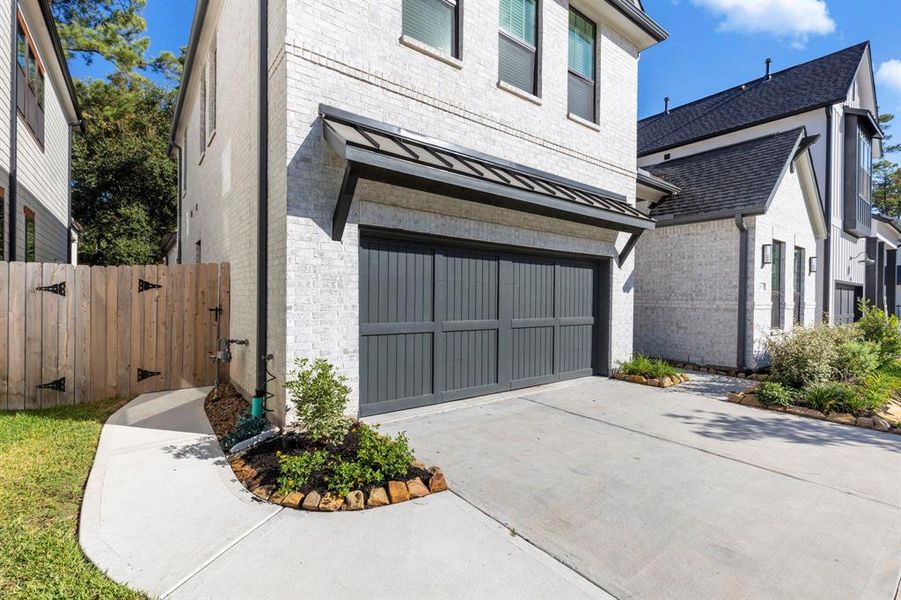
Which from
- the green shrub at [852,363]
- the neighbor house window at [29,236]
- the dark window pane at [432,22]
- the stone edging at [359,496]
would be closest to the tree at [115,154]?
the neighbor house window at [29,236]

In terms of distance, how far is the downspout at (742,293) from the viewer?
921cm

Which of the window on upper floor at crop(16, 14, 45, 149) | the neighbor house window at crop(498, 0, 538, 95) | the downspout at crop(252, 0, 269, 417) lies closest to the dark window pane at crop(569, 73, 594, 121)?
the neighbor house window at crop(498, 0, 538, 95)

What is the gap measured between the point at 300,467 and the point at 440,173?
332 centimetres

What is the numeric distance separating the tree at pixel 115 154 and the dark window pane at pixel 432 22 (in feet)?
61.9

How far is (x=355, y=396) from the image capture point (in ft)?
17.2

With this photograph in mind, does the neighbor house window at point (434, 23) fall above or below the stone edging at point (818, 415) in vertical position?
above

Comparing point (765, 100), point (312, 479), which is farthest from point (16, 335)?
point (765, 100)

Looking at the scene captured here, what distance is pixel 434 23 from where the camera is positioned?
6.06 meters

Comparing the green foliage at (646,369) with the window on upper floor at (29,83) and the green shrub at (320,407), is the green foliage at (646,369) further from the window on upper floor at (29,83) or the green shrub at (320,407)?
the window on upper floor at (29,83)

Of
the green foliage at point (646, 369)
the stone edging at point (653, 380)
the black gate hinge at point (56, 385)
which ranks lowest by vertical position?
the stone edging at point (653, 380)

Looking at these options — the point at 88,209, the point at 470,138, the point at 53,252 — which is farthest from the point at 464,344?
the point at 88,209

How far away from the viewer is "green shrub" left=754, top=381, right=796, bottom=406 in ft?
21.5

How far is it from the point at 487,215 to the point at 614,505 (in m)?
4.29

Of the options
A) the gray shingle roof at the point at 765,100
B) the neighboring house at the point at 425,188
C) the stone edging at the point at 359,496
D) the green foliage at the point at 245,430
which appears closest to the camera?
the stone edging at the point at 359,496
